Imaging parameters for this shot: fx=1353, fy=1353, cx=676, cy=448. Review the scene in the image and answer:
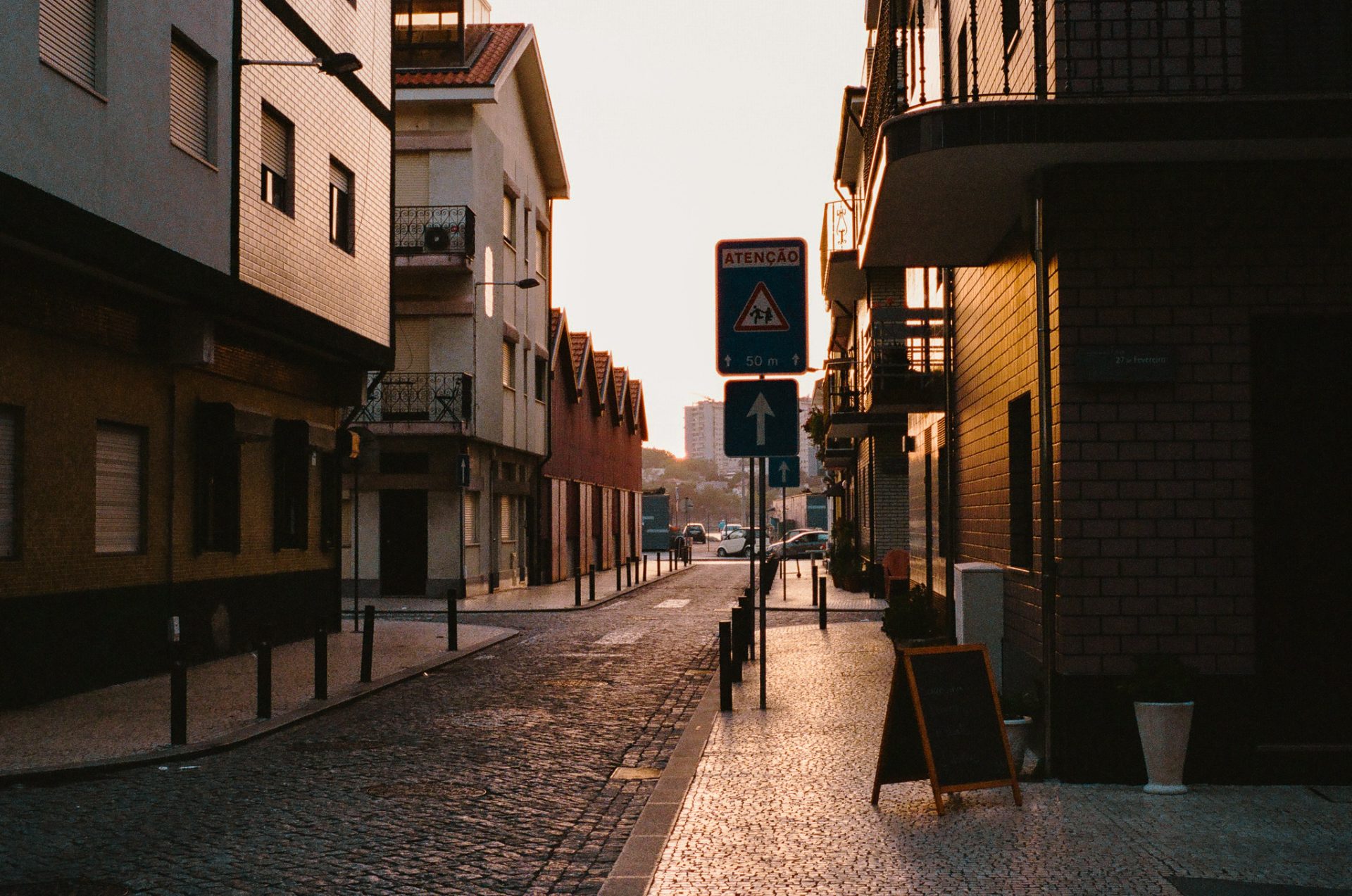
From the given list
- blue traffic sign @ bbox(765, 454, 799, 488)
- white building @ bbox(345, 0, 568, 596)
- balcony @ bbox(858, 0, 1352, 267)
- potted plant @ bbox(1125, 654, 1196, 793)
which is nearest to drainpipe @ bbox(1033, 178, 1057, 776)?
balcony @ bbox(858, 0, 1352, 267)

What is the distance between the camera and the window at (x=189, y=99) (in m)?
14.1

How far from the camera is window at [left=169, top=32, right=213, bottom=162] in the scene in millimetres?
14070

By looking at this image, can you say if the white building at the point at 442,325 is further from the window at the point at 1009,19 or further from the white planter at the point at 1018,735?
the white planter at the point at 1018,735

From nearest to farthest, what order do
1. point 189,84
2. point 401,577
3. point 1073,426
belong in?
point 1073,426
point 189,84
point 401,577

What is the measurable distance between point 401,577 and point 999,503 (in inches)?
Result: 825

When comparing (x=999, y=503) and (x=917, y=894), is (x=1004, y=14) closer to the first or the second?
(x=999, y=503)

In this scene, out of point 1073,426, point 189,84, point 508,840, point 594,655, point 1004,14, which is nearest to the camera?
point 508,840

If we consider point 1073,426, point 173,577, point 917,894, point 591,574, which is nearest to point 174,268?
point 173,577

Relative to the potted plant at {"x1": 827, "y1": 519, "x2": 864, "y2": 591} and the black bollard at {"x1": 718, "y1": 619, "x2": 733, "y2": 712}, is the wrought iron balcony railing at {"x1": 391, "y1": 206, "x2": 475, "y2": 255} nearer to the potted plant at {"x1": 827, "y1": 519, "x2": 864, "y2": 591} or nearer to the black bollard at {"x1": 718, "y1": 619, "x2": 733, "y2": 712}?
the potted plant at {"x1": 827, "y1": 519, "x2": 864, "y2": 591}

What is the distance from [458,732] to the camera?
34.7 ft

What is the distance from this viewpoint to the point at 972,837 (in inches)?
263

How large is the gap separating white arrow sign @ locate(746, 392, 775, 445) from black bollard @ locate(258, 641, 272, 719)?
439cm

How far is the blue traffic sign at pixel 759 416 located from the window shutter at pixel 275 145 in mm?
8310

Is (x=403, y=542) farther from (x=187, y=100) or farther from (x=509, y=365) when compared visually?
(x=187, y=100)
